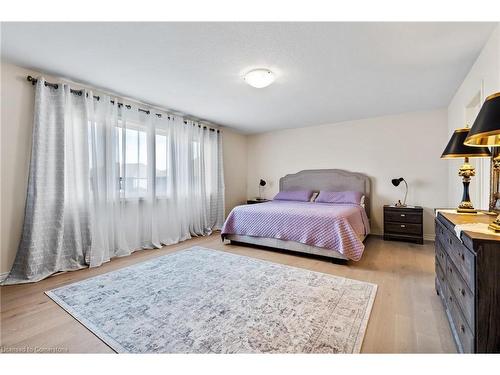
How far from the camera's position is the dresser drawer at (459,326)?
3.71 feet

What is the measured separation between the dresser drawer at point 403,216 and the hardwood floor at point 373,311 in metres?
0.72

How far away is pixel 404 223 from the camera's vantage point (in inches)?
149

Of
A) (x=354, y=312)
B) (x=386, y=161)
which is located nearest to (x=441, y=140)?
(x=386, y=161)

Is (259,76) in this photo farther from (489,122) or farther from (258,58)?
(489,122)

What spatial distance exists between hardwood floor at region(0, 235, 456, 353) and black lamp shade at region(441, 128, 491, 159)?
121 cm

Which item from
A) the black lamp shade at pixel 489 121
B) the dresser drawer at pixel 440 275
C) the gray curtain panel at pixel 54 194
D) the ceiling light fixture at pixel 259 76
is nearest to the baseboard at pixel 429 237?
the dresser drawer at pixel 440 275

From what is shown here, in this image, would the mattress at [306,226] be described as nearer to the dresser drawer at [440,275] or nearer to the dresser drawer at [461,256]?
the dresser drawer at [440,275]

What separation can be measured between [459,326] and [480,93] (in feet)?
6.92

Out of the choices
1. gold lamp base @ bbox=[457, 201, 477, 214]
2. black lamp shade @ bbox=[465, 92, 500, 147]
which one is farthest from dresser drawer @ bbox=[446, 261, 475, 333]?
black lamp shade @ bbox=[465, 92, 500, 147]

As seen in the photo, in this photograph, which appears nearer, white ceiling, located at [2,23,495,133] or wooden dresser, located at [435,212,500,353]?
wooden dresser, located at [435,212,500,353]

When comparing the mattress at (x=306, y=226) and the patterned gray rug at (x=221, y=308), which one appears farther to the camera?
the mattress at (x=306, y=226)

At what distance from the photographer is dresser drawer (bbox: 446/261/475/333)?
43.6 inches

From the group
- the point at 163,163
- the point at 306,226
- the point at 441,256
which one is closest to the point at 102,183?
the point at 163,163

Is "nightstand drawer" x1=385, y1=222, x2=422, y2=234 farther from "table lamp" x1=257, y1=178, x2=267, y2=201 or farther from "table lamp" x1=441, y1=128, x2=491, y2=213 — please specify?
"table lamp" x1=257, y1=178, x2=267, y2=201
